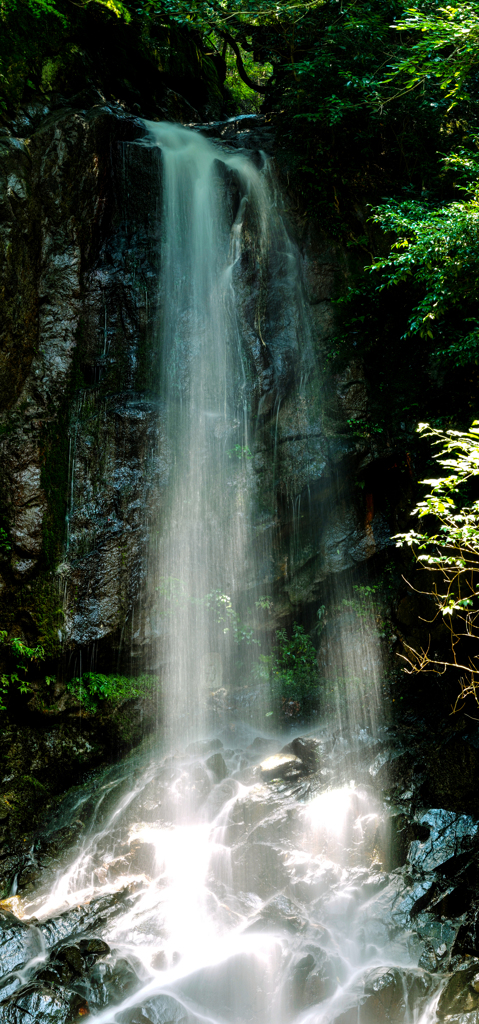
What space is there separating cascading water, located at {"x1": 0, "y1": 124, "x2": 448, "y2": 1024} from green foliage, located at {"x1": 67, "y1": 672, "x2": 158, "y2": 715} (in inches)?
24.5

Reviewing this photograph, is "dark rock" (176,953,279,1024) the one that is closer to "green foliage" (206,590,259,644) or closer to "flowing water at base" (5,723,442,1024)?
"flowing water at base" (5,723,442,1024)

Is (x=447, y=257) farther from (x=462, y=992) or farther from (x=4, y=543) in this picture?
(x=462, y=992)

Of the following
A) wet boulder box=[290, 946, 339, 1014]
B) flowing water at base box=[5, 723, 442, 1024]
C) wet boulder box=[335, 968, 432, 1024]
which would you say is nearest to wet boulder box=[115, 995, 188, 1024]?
flowing water at base box=[5, 723, 442, 1024]

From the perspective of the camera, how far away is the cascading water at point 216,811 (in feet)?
17.0

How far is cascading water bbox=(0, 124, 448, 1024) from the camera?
5.17 m

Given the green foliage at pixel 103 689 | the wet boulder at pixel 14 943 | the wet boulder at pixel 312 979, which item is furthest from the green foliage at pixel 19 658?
the wet boulder at pixel 312 979

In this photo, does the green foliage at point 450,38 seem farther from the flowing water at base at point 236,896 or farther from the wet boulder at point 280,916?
the wet boulder at point 280,916

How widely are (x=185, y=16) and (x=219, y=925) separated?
13413 mm

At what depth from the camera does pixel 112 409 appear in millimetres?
9016

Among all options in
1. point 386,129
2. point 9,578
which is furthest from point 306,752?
point 386,129

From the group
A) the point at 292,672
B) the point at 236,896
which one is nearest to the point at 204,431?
the point at 292,672

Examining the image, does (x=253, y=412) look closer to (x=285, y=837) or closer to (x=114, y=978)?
(x=285, y=837)

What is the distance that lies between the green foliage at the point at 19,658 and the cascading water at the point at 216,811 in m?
1.68

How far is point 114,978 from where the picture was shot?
5176mm
